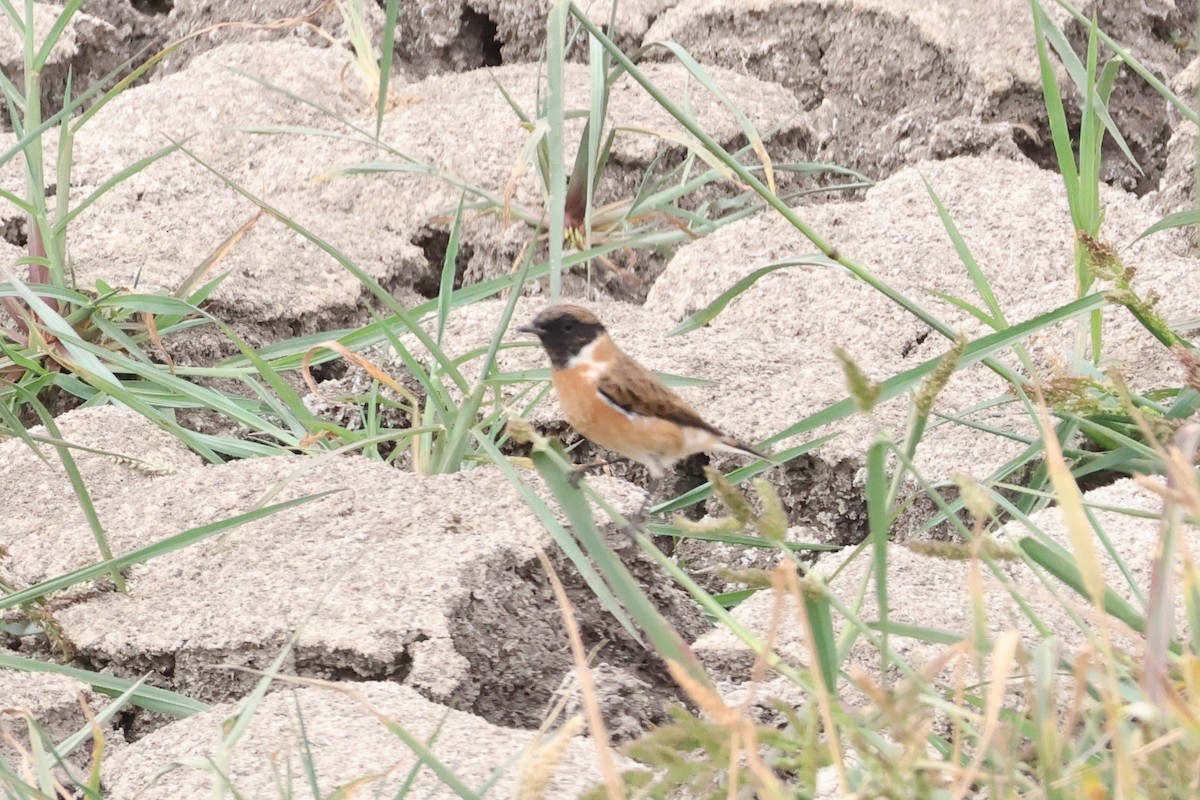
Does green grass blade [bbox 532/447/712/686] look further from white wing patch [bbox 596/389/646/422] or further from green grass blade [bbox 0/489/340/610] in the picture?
white wing patch [bbox 596/389/646/422]

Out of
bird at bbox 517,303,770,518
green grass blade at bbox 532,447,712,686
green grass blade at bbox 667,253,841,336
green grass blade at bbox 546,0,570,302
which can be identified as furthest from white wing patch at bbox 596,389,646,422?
green grass blade at bbox 532,447,712,686

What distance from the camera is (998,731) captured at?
4.21 ft

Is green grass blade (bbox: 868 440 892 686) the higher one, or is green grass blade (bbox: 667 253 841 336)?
green grass blade (bbox: 868 440 892 686)

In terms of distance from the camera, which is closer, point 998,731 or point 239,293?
point 998,731

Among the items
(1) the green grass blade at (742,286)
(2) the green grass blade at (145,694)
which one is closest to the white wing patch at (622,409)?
(1) the green grass blade at (742,286)

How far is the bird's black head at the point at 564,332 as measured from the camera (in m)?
2.98

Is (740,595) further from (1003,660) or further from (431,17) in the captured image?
(431,17)

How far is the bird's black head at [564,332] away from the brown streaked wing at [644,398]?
14cm

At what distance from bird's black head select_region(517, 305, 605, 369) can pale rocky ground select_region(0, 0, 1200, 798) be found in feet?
0.99

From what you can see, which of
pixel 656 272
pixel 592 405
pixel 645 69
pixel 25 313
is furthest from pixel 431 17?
pixel 592 405

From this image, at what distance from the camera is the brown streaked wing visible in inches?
112

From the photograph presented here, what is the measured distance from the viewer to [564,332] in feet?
9.81

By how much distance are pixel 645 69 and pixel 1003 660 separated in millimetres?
3778

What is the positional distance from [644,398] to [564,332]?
24 centimetres
